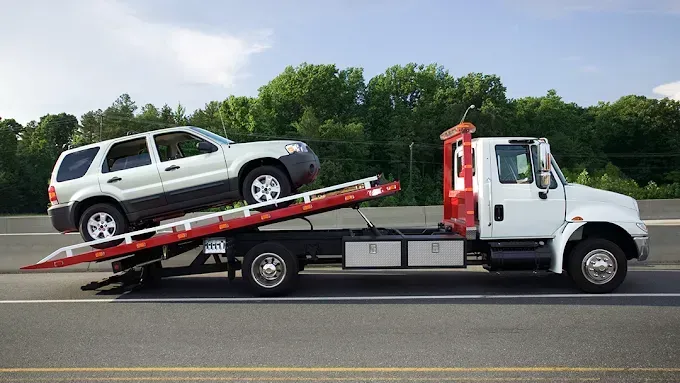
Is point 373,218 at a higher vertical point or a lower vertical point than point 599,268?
higher

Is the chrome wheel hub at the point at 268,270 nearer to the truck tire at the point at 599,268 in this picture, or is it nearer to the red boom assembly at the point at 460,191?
the red boom assembly at the point at 460,191

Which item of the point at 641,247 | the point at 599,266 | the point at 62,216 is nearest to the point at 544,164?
the point at 599,266

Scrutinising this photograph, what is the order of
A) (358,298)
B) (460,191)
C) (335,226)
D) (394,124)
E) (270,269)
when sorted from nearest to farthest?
(358,298) < (270,269) < (460,191) < (335,226) < (394,124)

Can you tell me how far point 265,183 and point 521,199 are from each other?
3.89 metres

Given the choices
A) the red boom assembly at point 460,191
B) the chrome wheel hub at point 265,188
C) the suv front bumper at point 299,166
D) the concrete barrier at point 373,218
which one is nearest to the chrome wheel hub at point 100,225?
the chrome wheel hub at point 265,188

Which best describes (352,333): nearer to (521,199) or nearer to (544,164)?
(521,199)

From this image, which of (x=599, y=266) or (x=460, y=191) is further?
(x=460, y=191)

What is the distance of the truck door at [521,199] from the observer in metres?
8.48

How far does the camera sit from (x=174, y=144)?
8.81 meters

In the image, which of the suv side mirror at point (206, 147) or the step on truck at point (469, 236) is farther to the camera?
the suv side mirror at point (206, 147)

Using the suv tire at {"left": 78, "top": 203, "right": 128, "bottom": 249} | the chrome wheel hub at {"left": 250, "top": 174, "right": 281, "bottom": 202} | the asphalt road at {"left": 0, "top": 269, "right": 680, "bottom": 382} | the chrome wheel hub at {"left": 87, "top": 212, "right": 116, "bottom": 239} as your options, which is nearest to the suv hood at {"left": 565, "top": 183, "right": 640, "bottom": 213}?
the asphalt road at {"left": 0, "top": 269, "right": 680, "bottom": 382}

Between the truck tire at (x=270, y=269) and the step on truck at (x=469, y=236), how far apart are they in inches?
0.6

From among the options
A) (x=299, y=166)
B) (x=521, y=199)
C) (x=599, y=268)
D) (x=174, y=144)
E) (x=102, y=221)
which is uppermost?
(x=174, y=144)

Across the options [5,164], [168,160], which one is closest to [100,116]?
[5,164]
